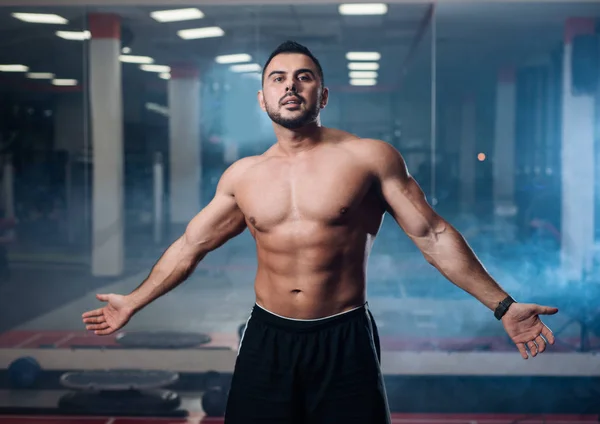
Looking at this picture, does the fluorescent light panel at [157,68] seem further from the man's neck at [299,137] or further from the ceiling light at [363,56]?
the man's neck at [299,137]

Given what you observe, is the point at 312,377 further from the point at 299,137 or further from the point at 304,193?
the point at 299,137

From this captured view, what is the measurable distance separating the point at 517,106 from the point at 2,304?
3585 millimetres

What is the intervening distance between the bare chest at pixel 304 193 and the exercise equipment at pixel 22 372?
2616mm

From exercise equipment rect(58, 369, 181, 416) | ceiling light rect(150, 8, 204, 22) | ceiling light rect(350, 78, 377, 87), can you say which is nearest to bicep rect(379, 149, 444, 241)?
exercise equipment rect(58, 369, 181, 416)

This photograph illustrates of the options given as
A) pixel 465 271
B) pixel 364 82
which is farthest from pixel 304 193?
pixel 364 82

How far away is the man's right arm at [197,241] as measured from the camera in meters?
2.29

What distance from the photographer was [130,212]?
480cm

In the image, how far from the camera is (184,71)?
4.67 metres

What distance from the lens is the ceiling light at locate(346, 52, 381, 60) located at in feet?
14.9

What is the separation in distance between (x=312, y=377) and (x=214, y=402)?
1873 millimetres

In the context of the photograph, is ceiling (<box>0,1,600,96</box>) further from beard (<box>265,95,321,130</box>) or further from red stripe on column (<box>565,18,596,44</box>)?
beard (<box>265,95,321,130</box>)

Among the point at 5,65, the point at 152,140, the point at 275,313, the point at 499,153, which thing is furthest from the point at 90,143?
the point at 275,313

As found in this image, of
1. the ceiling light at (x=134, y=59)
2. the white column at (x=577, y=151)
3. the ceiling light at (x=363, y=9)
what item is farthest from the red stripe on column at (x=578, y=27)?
the ceiling light at (x=134, y=59)

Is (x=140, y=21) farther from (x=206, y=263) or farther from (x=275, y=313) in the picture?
(x=275, y=313)
